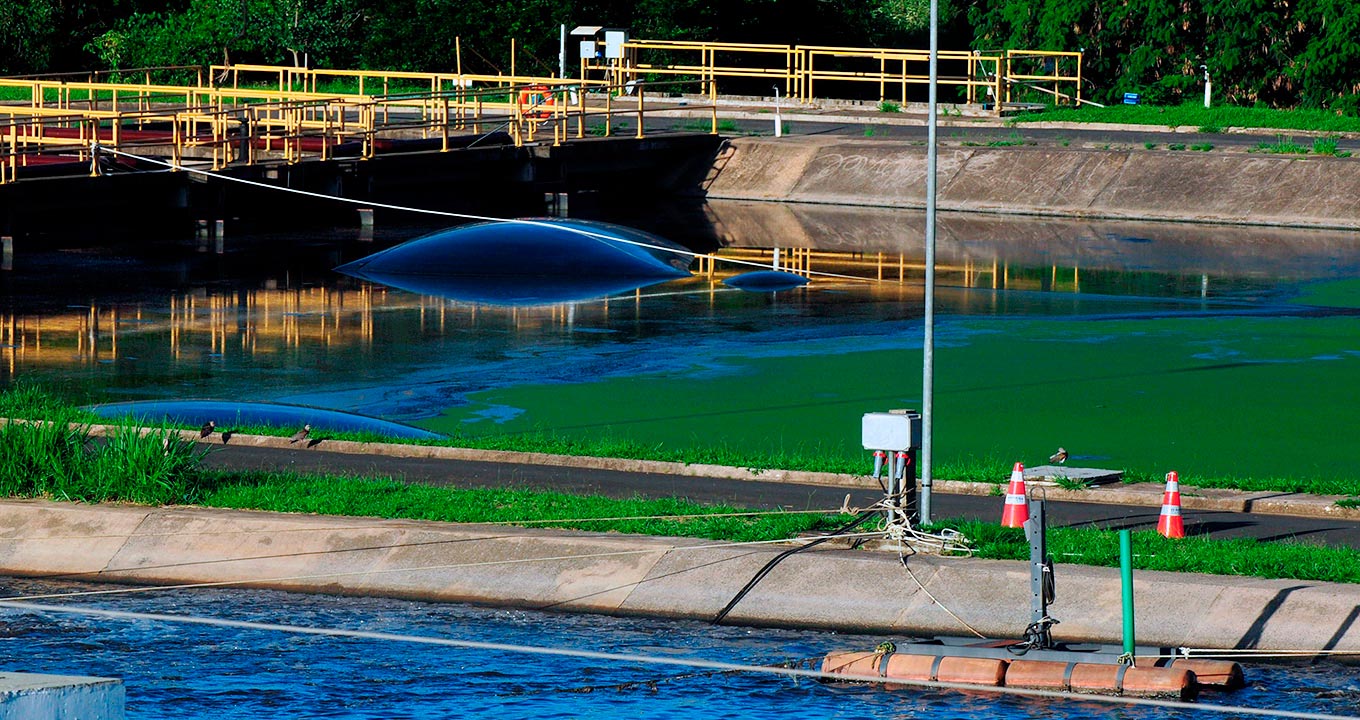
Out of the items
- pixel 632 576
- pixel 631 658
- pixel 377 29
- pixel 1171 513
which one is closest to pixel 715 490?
pixel 632 576

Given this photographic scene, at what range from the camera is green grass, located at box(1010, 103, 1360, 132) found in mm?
46562

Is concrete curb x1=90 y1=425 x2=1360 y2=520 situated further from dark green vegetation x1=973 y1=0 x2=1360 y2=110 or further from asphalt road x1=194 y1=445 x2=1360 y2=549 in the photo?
dark green vegetation x1=973 y1=0 x2=1360 y2=110

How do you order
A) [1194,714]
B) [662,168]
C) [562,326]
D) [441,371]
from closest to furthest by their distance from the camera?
1. [1194,714]
2. [441,371]
3. [562,326]
4. [662,168]

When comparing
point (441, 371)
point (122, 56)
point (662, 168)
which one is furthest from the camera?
point (122, 56)

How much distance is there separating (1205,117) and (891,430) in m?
37.2

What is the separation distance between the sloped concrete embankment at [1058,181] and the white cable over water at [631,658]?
101ft

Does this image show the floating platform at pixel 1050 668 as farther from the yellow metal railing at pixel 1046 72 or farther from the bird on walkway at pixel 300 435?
the yellow metal railing at pixel 1046 72

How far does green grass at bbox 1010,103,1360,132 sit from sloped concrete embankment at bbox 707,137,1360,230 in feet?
16.3

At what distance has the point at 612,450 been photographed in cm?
1689

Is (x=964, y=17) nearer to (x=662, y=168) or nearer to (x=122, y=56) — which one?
(x=662, y=168)

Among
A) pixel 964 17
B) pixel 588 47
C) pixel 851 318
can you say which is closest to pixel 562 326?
pixel 851 318

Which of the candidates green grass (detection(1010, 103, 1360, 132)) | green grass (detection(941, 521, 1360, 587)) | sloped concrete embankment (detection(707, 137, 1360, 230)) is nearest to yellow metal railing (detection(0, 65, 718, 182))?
sloped concrete embankment (detection(707, 137, 1360, 230))

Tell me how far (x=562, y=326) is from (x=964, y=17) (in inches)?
1565

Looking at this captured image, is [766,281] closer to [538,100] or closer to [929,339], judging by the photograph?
[538,100]
